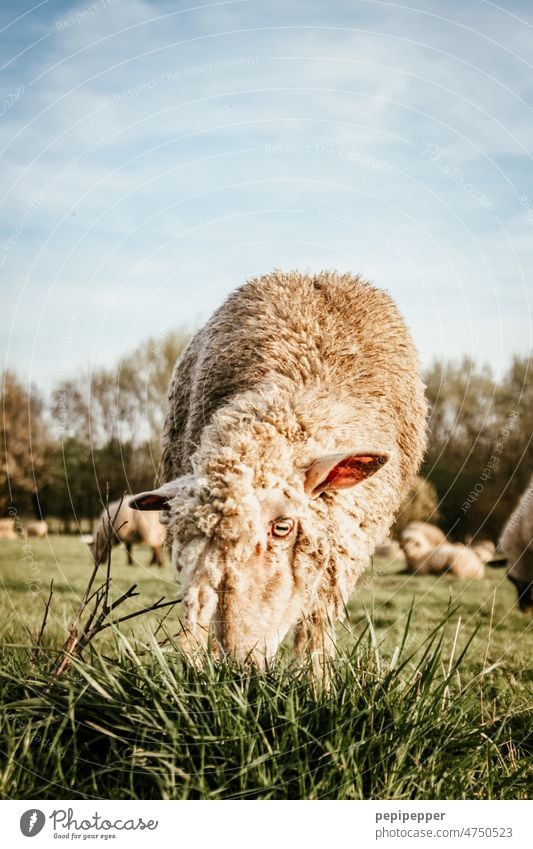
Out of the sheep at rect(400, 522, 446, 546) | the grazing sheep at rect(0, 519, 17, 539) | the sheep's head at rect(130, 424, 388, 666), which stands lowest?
the sheep at rect(400, 522, 446, 546)

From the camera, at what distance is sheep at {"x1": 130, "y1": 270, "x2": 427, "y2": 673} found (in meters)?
3.02

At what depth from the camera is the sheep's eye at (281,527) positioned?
3.13 m

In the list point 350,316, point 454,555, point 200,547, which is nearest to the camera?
point 200,547

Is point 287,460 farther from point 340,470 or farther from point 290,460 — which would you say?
point 340,470

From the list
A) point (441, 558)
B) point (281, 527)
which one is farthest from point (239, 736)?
point (441, 558)

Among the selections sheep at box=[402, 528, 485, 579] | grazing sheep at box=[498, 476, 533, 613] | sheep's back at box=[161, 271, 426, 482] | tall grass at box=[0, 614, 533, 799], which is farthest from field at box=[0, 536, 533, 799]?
sheep at box=[402, 528, 485, 579]

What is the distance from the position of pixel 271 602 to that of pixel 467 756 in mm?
931

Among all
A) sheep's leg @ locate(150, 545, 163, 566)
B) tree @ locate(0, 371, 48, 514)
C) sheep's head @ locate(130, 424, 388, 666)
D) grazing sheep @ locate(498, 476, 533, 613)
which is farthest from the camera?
sheep's leg @ locate(150, 545, 163, 566)

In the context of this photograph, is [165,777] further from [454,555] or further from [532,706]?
[454,555]

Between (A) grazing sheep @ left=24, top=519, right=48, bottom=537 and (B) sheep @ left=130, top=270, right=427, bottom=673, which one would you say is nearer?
(B) sheep @ left=130, top=270, right=427, bottom=673

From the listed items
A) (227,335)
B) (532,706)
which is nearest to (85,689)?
(532,706)

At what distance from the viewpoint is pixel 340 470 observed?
10.9 ft

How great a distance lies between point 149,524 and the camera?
13672mm

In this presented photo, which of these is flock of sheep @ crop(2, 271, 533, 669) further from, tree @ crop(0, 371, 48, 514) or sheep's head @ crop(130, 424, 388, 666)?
tree @ crop(0, 371, 48, 514)
